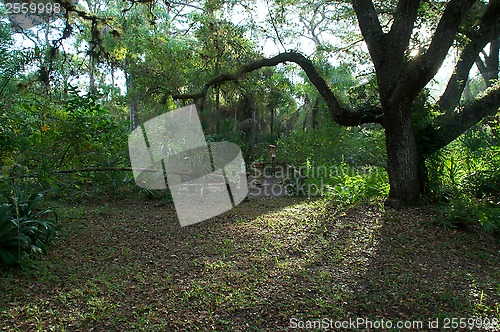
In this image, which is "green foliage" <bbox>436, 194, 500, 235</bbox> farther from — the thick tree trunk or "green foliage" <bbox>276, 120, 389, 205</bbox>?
"green foliage" <bbox>276, 120, 389, 205</bbox>

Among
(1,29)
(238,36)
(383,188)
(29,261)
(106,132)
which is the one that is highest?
(238,36)

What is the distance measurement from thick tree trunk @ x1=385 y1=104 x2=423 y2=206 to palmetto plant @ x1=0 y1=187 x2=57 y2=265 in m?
3.96

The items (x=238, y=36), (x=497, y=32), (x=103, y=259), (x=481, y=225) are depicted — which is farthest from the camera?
(x=238, y=36)

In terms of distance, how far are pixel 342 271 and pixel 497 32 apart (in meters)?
4.58

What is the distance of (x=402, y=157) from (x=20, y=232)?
4.21m

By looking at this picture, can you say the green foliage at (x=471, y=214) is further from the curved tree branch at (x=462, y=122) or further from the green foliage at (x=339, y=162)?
the green foliage at (x=339, y=162)

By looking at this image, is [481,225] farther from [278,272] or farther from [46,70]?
[46,70]

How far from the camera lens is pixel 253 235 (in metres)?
3.98

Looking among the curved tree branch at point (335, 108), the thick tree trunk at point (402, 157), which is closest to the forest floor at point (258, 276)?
the thick tree trunk at point (402, 157)

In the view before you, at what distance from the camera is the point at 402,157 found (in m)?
4.44

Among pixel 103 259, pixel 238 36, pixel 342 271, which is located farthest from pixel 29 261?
pixel 238 36

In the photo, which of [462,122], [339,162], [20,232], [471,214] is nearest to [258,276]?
[20,232]

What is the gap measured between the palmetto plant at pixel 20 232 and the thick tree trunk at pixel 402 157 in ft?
13.0

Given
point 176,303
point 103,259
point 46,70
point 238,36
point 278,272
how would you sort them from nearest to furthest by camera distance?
point 176,303 → point 278,272 → point 103,259 → point 46,70 → point 238,36
